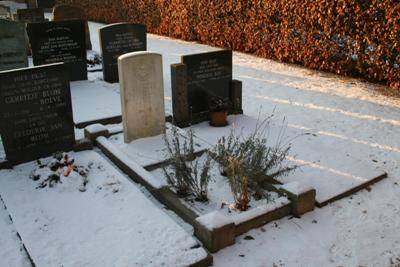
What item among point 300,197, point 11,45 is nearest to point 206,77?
point 300,197

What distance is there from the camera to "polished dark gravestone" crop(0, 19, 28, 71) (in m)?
9.24

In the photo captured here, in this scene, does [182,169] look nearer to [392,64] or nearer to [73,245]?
[73,245]

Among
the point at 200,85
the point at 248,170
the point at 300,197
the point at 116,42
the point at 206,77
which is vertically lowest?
the point at 300,197

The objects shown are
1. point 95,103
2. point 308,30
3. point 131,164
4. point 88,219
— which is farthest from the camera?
point 308,30

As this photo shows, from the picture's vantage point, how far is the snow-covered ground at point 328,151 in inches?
175

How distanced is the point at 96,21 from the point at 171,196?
58.2 feet

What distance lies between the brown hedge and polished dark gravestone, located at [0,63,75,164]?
6.47m

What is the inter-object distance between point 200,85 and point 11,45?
171 inches

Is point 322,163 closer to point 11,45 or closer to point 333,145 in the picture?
point 333,145

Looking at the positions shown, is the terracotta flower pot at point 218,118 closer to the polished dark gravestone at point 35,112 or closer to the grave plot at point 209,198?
the grave plot at point 209,198

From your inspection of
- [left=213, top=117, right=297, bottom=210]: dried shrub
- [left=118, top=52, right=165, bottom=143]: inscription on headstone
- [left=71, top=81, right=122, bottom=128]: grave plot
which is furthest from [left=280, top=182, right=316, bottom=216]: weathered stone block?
[left=71, top=81, right=122, bottom=128]: grave plot

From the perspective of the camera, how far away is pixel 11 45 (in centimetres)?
934

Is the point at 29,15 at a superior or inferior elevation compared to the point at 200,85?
superior

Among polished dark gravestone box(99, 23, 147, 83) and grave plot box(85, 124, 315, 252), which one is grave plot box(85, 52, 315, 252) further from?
polished dark gravestone box(99, 23, 147, 83)
